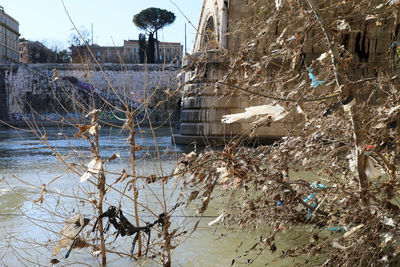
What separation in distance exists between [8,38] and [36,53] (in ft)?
11.2

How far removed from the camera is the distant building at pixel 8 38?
164 feet

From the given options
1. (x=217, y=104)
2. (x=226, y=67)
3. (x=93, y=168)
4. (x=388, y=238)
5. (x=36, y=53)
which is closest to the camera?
(x=388, y=238)

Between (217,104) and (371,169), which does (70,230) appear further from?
(217,104)

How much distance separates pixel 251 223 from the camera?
239 centimetres

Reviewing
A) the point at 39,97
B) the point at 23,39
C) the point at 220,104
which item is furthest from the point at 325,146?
the point at 23,39

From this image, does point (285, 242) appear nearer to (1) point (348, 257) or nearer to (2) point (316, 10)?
(1) point (348, 257)

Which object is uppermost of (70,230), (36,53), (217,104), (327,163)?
(36,53)

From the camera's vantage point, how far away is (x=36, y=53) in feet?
175

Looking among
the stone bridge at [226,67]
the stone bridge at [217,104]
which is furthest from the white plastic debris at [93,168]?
the stone bridge at [217,104]

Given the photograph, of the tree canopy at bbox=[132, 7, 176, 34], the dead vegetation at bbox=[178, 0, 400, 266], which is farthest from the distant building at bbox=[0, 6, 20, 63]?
the dead vegetation at bbox=[178, 0, 400, 266]

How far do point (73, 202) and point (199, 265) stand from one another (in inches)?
69.0

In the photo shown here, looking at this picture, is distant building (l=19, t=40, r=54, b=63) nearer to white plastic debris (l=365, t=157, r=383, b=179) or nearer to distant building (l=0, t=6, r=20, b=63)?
distant building (l=0, t=6, r=20, b=63)

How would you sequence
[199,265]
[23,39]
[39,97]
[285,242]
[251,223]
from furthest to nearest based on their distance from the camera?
[23,39]
[39,97]
[285,242]
[199,265]
[251,223]

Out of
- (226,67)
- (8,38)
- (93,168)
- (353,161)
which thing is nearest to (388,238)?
(353,161)
